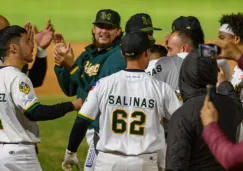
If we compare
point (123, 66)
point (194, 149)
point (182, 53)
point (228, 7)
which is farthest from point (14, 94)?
point (228, 7)

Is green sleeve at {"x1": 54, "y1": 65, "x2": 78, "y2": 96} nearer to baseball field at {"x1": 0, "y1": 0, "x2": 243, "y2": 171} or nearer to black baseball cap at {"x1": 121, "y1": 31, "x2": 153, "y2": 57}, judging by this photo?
black baseball cap at {"x1": 121, "y1": 31, "x2": 153, "y2": 57}

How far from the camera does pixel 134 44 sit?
5355 millimetres

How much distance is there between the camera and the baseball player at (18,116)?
576 centimetres

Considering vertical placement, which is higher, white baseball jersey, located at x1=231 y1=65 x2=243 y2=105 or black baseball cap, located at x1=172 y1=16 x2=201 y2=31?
black baseball cap, located at x1=172 y1=16 x2=201 y2=31

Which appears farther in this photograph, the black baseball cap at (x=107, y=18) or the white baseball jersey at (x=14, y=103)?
the black baseball cap at (x=107, y=18)

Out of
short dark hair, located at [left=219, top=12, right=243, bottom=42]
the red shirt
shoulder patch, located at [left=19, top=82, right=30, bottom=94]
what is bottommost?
shoulder patch, located at [left=19, top=82, right=30, bottom=94]

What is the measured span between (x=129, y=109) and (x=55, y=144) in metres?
5.53

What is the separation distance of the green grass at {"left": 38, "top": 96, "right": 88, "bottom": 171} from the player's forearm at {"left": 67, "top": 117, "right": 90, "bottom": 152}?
3.62 metres

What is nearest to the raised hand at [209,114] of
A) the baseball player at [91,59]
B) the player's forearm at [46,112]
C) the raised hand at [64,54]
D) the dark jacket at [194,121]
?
the dark jacket at [194,121]

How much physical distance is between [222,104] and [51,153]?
605cm

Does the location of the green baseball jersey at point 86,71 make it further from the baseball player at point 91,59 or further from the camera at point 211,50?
the camera at point 211,50

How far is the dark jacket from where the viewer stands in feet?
14.0

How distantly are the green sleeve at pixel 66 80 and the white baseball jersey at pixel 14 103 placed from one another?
5.06 ft

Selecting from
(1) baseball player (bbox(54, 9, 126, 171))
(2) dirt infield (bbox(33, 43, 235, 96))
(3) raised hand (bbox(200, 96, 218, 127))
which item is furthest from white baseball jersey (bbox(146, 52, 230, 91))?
(2) dirt infield (bbox(33, 43, 235, 96))
